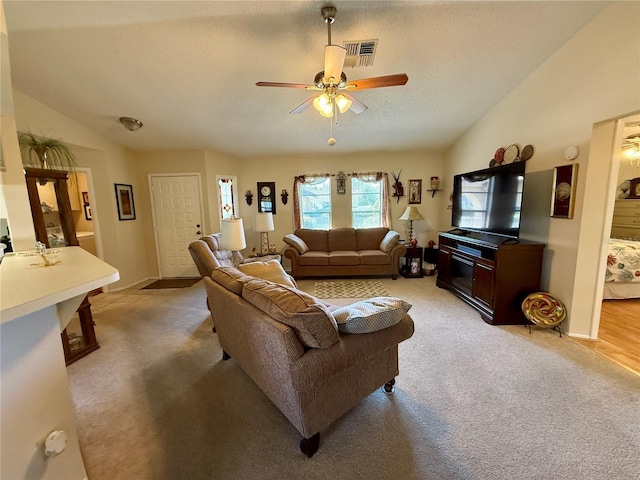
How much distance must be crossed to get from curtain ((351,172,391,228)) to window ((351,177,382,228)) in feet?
A: 0.25

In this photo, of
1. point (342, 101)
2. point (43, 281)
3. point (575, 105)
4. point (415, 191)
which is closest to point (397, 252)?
point (415, 191)

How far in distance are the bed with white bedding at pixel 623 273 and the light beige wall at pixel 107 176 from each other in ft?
23.0

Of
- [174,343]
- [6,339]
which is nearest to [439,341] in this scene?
[174,343]

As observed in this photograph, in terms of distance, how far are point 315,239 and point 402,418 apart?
148 inches

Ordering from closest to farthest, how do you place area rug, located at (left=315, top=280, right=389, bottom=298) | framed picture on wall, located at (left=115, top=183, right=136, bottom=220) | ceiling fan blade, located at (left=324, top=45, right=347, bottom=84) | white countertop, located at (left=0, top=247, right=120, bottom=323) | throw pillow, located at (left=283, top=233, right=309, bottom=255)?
white countertop, located at (left=0, top=247, right=120, bottom=323) → ceiling fan blade, located at (left=324, top=45, right=347, bottom=84) → area rug, located at (left=315, top=280, right=389, bottom=298) → framed picture on wall, located at (left=115, top=183, right=136, bottom=220) → throw pillow, located at (left=283, top=233, right=309, bottom=255)

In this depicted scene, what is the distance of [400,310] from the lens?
61.9 inches

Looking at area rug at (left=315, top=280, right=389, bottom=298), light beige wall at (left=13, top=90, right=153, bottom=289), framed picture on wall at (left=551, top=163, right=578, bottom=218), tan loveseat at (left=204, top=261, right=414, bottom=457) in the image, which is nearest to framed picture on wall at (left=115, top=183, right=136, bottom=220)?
light beige wall at (left=13, top=90, right=153, bottom=289)

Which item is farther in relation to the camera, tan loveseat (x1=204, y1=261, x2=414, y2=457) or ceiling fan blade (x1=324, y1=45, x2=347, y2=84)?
ceiling fan blade (x1=324, y1=45, x2=347, y2=84)

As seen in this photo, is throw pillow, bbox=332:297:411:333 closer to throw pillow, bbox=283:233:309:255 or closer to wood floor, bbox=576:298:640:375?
wood floor, bbox=576:298:640:375

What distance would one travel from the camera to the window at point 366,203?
5.45m

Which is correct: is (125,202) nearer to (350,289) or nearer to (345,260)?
(345,260)

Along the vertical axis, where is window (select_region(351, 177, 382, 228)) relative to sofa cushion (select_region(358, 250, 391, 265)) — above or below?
above

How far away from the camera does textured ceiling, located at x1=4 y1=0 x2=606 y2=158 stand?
6.87 ft

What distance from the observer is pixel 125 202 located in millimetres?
4555
